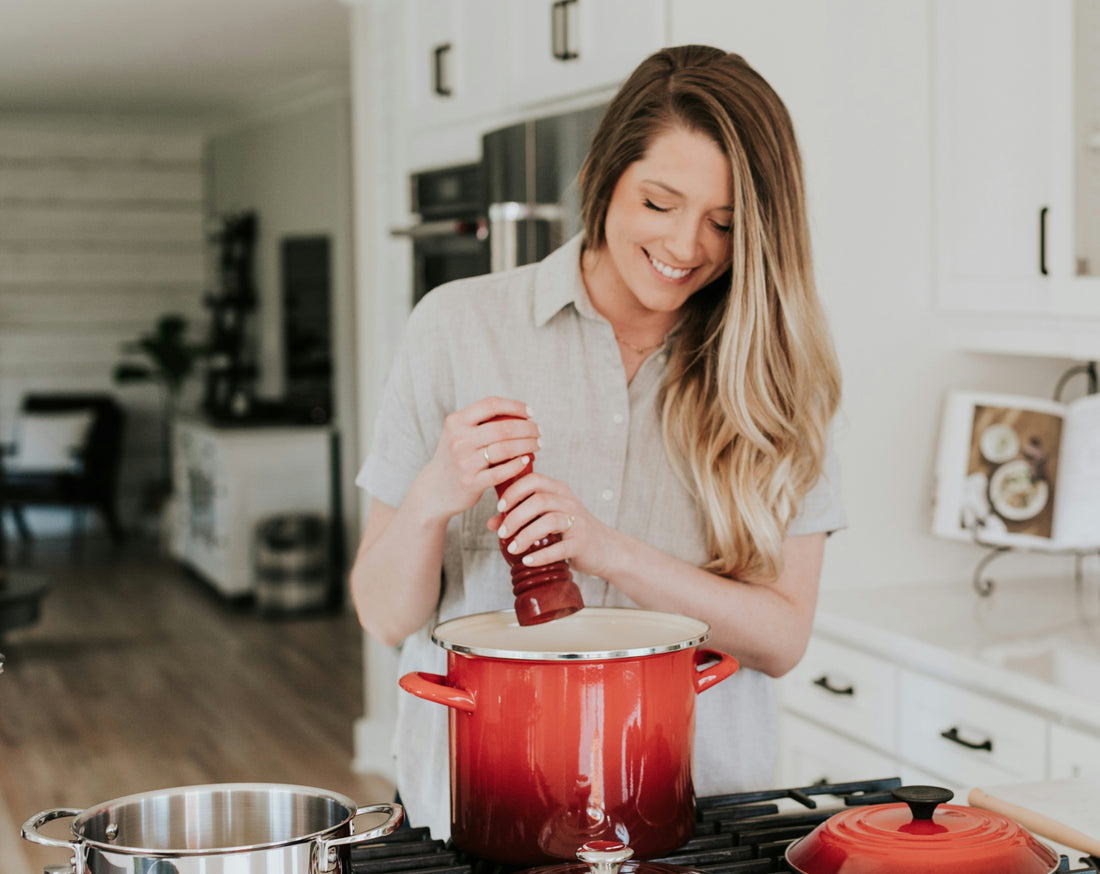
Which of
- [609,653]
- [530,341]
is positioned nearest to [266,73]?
[530,341]

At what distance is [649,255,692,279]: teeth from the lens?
3.99 ft

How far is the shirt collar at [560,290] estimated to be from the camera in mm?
1304

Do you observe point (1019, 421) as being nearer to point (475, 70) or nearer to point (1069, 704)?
point (1069, 704)

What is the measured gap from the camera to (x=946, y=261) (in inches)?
94.1

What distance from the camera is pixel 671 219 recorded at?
1.19m

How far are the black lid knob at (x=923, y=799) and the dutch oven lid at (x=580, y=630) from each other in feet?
0.54

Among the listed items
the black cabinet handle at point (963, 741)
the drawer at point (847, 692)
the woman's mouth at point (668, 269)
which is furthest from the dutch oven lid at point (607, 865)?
the drawer at point (847, 692)

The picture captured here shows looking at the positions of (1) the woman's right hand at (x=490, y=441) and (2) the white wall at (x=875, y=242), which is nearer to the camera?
(1) the woman's right hand at (x=490, y=441)

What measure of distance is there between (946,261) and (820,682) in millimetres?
823

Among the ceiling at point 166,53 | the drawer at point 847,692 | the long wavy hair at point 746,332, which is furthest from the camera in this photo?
the ceiling at point 166,53

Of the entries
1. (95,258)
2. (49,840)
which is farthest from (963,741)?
(95,258)

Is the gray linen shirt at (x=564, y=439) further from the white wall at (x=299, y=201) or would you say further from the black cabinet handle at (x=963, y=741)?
the white wall at (x=299, y=201)

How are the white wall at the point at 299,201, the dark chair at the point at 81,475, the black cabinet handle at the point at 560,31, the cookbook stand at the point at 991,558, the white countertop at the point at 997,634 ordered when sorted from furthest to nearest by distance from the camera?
the dark chair at the point at 81,475 < the white wall at the point at 299,201 < the black cabinet handle at the point at 560,31 < the cookbook stand at the point at 991,558 < the white countertop at the point at 997,634

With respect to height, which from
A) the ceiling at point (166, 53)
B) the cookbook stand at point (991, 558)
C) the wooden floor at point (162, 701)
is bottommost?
the wooden floor at point (162, 701)
